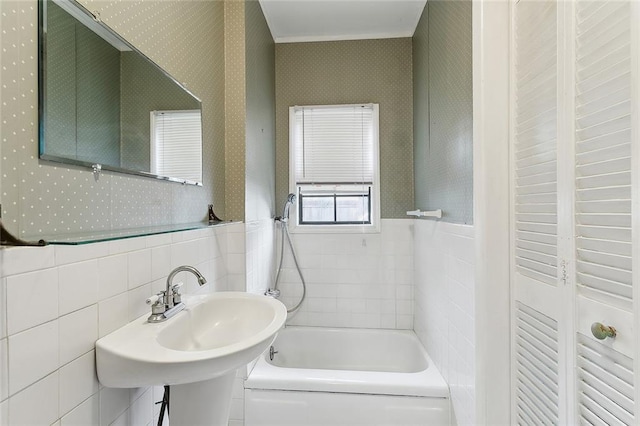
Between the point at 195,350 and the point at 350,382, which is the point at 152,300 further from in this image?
the point at 350,382

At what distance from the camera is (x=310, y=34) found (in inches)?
97.7

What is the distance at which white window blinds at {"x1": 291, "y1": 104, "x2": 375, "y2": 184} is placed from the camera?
8.29 ft

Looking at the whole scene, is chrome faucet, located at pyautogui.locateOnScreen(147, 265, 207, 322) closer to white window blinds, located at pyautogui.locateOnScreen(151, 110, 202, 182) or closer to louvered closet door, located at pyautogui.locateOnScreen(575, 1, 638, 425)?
white window blinds, located at pyautogui.locateOnScreen(151, 110, 202, 182)

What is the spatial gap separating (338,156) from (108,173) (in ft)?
6.12

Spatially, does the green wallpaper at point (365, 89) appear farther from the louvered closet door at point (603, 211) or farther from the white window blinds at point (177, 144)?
the louvered closet door at point (603, 211)

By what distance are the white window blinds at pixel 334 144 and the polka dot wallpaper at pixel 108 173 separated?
92cm

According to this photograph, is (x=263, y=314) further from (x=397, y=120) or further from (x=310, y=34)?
(x=310, y=34)

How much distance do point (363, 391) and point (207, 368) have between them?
114cm

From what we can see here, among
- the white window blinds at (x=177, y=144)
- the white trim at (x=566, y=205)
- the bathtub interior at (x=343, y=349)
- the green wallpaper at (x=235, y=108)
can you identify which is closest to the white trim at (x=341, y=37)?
the green wallpaper at (x=235, y=108)

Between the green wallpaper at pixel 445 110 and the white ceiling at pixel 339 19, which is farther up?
the white ceiling at pixel 339 19

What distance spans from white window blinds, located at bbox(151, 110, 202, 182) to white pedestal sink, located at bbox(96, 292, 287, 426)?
1.78 feet

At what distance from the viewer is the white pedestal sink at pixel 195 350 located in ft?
2.44

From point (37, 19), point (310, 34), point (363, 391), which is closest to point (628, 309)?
point (363, 391)

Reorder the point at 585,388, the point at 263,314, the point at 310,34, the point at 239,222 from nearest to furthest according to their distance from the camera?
the point at 585,388, the point at 263,314, the point at 239,222, the point at 310,34
